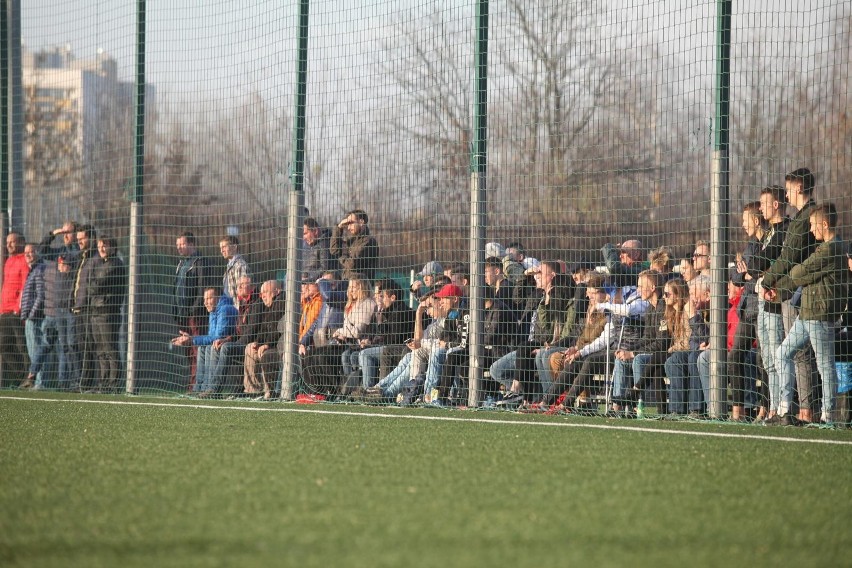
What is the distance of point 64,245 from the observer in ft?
42.8

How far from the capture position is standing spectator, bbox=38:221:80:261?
12.9 m

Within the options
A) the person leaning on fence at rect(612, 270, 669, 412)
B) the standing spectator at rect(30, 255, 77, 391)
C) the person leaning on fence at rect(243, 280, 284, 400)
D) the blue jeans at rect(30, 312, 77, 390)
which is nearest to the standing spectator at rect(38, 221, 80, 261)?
the standing spectator at rect(30, 255, 77, 391)

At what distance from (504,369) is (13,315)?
6.20 m

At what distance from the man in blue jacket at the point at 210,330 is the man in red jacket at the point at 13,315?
7.68 ft

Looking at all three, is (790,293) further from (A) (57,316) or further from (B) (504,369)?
(A) (57,316)

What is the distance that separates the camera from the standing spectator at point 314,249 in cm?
1056

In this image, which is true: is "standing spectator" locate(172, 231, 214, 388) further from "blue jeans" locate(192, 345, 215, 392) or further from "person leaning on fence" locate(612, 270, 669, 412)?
"person leaning on fence" locate(612, 270, 669, 412)

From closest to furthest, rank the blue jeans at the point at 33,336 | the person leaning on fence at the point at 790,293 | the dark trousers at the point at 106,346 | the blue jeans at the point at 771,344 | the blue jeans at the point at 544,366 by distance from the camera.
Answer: the person leaning on fence at the point at 790,293
the blue jeans at the point at 771,344
the blue jeans at the point at 544,366
the dark trousers at the point at 106,346
the blue jeans at the point at 33,336

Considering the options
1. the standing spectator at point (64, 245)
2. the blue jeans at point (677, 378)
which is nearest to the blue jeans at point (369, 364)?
the blue jeans at point (677, 378)

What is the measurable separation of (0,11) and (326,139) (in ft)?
16.7

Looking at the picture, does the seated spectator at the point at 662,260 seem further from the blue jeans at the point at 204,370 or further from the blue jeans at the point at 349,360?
the blue jeans at the point at 204,370

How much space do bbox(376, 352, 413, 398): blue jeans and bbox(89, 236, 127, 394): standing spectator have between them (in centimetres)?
326

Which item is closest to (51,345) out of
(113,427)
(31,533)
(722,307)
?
(113,427)

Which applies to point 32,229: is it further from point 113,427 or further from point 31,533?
point 31,533
